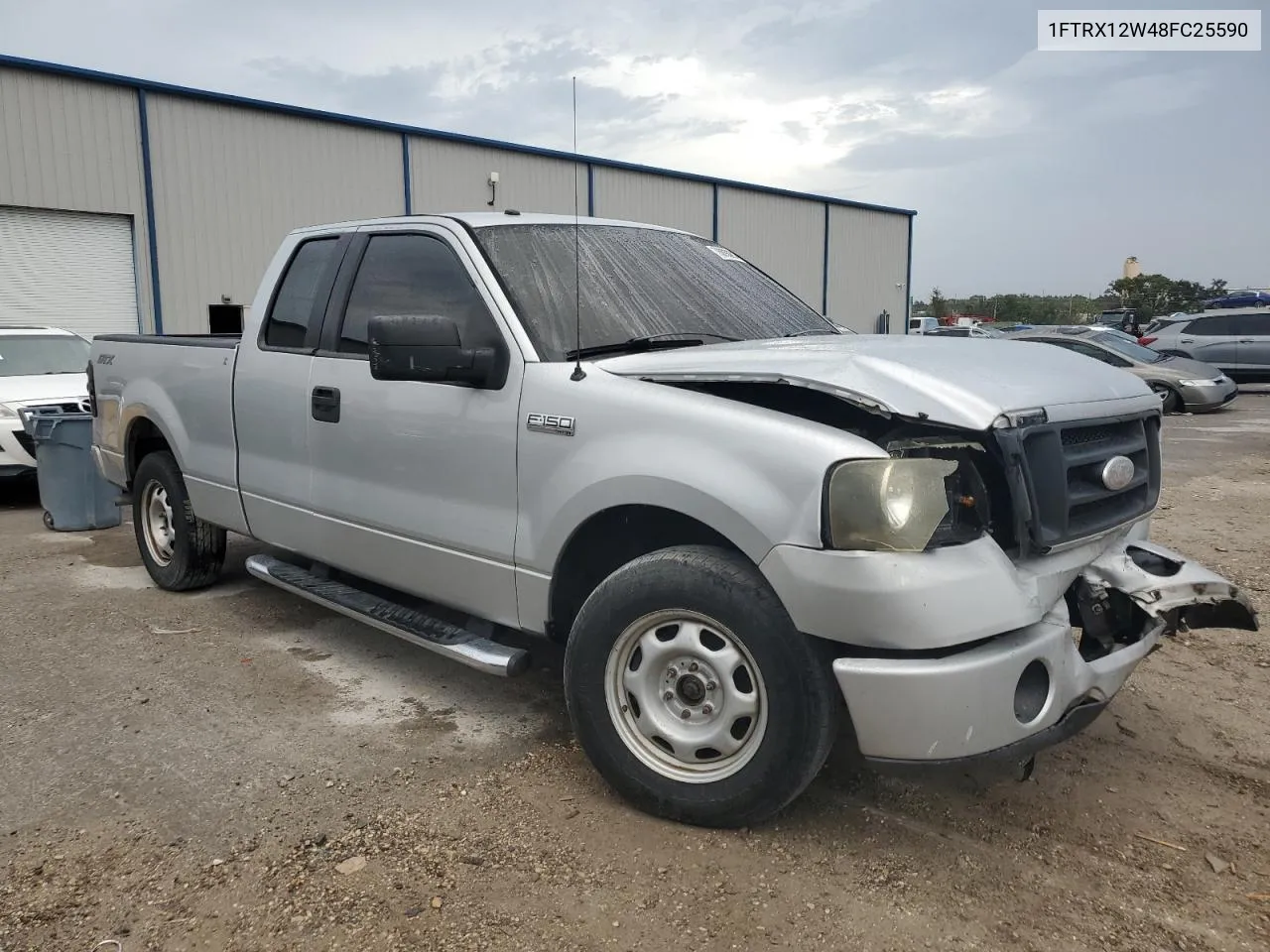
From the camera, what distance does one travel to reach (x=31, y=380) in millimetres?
9086

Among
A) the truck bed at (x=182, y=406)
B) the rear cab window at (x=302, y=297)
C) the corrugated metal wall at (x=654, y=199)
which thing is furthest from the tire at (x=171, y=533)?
the corrugated metal wall at (x=654, y=199)

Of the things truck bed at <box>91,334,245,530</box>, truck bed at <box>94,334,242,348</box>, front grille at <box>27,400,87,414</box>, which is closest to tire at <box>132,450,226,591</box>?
truck bed at <box>91,334,245,530</box>

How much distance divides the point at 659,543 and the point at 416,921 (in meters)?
1.33

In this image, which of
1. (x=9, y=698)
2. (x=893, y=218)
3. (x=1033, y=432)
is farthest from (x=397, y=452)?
(x=893, y=218)

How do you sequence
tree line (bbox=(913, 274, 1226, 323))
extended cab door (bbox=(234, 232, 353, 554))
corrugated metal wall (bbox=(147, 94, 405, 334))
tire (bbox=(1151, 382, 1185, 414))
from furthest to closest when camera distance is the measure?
tree line (bbox=(913, 274, 1226, 323)), tire (bbox=(1151, 382, 1185, 414)), corrugated metal wall (bbox=(147, 94, 405, 334)), extended cab door (bbox=(234, 232, 353, 554))

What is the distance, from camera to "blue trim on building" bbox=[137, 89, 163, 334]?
15383 mm

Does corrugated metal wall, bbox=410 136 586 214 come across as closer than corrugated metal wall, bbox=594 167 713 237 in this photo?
Yes

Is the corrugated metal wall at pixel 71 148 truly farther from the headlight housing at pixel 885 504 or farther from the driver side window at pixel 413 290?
the headlight housing at pixel 885 504

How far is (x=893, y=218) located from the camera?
32750 mm

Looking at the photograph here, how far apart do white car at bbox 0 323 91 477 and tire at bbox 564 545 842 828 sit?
291 inches

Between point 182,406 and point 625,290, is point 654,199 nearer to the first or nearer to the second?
point 182,406

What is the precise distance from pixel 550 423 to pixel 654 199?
21.4 m

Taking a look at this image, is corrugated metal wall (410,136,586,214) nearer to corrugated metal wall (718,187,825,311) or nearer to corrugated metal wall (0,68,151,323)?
corrugated metal wall (0,68,151,323)

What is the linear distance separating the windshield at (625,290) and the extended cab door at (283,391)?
110 cm
